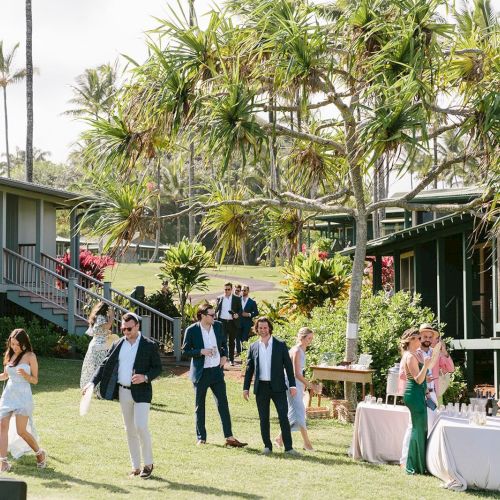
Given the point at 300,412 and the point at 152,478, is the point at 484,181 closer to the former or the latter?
the point at 300,412

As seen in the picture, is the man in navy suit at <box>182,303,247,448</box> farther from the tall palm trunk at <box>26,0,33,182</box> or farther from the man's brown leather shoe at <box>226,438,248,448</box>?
the tall palm trunk at <box>26,0,33,182</box>

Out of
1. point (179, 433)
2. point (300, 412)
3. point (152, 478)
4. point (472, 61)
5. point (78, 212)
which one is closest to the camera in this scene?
point (152, 478)

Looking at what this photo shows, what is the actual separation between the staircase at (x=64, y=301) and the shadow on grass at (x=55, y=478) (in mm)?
12503

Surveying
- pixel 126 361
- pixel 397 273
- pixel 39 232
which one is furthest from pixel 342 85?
pixel 39 232

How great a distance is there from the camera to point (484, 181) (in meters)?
14.6

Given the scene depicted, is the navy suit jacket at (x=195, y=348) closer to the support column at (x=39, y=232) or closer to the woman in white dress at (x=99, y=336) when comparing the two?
the woman in white dress at (x=99, y=336)

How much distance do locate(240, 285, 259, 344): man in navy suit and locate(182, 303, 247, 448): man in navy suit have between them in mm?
9472

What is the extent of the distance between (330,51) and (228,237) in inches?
142

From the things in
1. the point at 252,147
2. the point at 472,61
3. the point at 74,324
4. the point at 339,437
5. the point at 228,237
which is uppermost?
the point at 472,61

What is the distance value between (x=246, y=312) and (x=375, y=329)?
4.94 metres

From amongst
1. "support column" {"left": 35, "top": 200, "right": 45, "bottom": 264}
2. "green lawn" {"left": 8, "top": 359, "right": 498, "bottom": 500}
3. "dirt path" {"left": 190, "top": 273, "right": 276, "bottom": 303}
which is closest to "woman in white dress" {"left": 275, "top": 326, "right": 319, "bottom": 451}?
"green lawn" {"left": 8, "top": 359, "right": 498, "bottom": 500}

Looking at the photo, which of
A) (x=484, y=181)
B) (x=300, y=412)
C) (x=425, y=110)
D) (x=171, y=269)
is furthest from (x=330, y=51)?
(x=171, y=269)

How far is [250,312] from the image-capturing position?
21984 millimetres

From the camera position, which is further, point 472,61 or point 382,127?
point 472,61
